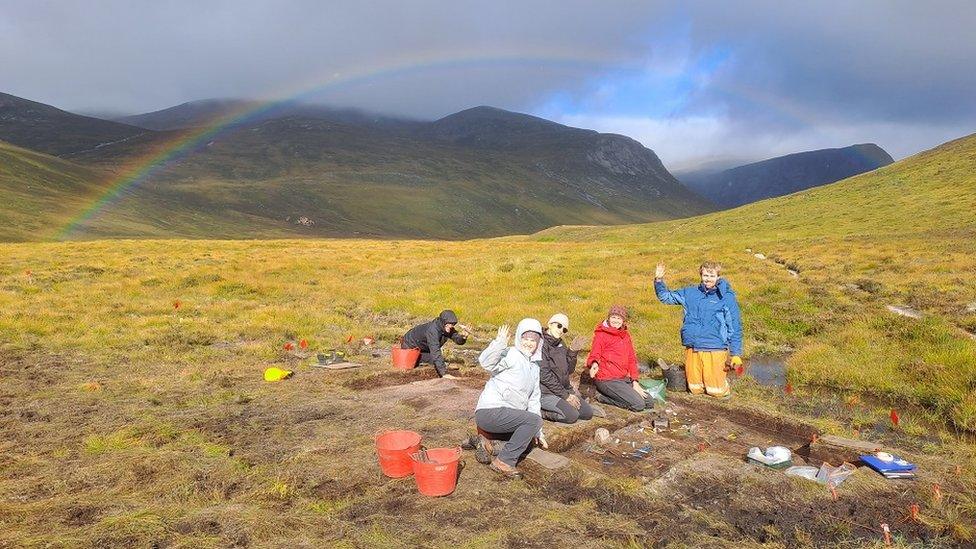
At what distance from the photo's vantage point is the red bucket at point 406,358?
11484 millimetres

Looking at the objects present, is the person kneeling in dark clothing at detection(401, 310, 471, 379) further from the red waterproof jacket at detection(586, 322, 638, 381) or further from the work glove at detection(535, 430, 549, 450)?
the work glove at detection(535, 430, 549, 450)

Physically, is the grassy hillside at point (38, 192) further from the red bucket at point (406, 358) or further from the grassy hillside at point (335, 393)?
the red bucket at point (406, 358)

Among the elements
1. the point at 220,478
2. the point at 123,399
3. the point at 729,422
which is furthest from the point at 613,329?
the point at 123,399

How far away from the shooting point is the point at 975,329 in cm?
1325

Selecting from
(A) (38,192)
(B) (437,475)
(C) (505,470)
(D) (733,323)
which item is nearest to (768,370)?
(D) (733,323)

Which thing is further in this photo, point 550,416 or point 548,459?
point 550,416

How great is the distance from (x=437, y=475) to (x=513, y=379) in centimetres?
163

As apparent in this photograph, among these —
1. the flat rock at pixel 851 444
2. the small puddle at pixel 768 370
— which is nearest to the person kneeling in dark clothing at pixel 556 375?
the flat rock at pixel 851 444

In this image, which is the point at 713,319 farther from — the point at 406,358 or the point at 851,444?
the point at 406,358

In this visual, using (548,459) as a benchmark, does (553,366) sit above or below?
above

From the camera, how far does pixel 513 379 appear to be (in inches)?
270

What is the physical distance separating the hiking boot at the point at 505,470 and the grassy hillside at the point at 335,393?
0.49ft

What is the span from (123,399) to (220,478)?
15.1 feet

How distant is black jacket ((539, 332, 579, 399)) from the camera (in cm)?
829
